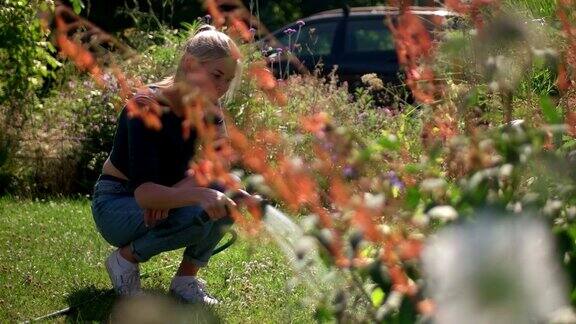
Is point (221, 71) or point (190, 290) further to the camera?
point (190, 290)

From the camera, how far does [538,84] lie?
5.25 metres

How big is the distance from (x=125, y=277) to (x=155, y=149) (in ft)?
1.97

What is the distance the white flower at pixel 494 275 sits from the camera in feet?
4.96

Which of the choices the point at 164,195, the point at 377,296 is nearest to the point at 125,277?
the point at 164,195

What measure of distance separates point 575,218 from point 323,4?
21.0 m

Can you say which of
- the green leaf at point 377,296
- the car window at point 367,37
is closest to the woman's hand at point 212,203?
the green leaf at point 377,296

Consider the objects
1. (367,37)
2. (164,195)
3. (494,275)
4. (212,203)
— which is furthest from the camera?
(367,37)

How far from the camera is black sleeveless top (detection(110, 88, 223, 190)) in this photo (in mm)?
4137

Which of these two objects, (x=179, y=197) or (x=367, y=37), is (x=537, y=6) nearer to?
(x=179, y=197)

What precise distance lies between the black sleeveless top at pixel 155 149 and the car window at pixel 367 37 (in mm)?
8623

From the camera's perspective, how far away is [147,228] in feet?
14.4

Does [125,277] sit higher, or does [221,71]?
[221,71]

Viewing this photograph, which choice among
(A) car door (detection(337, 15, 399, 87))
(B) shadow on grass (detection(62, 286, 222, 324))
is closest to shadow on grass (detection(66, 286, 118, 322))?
(B) shadow on grass (detection(62, 286, 222, 324))

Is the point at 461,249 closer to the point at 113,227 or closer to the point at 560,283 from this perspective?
the point at 560,283
